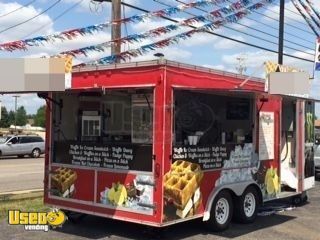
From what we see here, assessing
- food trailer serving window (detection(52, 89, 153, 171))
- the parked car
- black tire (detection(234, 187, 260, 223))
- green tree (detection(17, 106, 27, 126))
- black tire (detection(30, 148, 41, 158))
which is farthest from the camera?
green tree (detection(17, 106, 27, 126))

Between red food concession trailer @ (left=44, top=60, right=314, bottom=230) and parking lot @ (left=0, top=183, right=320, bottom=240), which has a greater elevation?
red food concession trailer @ (left=44, top=60, right=314, bottom=230)

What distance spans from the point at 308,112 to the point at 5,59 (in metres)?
7.86

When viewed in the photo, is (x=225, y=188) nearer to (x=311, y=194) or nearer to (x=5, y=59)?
(x=5, y=59)

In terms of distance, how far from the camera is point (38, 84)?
30.5 ft

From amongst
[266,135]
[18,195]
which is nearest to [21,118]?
[18,195]

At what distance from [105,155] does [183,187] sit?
1601mm

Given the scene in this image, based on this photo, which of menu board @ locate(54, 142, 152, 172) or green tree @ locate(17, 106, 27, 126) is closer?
menu board @ locate(54, 142, 152, 172)

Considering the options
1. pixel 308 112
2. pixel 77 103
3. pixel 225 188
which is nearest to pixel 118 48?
pixel 77 103

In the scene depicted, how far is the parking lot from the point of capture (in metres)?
9.72

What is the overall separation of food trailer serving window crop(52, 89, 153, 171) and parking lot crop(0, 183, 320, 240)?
3.98ft

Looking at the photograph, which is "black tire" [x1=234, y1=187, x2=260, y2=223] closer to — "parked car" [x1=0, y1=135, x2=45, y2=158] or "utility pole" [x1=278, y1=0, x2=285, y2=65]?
"utility pole" [x1=278, y1=0, x2=285, y2=65]

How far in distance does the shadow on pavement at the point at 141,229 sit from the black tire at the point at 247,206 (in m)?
0.14

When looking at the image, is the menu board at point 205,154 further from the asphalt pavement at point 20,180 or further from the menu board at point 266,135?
the asphalt pavement at point 20,180

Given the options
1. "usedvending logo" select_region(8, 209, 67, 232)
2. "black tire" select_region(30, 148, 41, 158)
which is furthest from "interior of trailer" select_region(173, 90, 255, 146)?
"black tire" select_region(30, 148, 41, 158)
